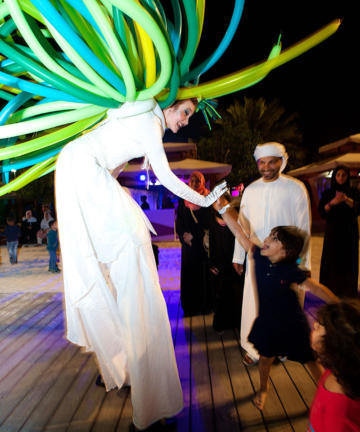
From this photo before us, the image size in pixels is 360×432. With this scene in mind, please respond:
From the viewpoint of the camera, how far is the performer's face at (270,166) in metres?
2.51

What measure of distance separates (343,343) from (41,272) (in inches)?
289

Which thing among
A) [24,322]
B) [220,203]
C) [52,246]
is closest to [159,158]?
[220,203]

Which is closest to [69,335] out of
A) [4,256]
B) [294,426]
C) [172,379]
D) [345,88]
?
[172,379]

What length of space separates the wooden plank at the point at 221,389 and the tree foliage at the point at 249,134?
20271mm

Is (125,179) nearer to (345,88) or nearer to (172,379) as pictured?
(172,379)

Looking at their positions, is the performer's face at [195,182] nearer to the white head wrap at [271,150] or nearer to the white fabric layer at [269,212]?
the white fabric layer at [269,212]

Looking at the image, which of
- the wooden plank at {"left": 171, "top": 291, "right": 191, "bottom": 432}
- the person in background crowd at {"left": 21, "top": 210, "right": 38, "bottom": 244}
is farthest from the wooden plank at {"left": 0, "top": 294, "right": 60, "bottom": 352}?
the person in background crowd at {"left": 21, "top": 210, "right": 38, "bottom": 244}

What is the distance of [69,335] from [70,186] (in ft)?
3.46

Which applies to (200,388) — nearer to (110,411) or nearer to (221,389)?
(221,389)

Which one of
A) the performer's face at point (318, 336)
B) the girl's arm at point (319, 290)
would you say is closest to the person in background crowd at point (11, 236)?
the girl's arm at point (319, 290)

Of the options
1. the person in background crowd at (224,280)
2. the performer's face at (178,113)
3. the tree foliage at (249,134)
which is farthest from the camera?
the tree foliage at (249,134)

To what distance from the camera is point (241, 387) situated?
2229mm

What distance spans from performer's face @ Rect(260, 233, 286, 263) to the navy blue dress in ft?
0.16

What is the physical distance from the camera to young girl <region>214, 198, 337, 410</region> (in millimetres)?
1898
